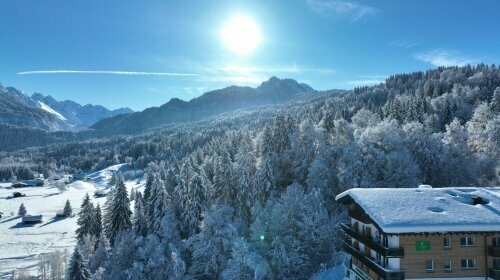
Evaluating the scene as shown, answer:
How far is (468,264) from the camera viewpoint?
29.9 meters

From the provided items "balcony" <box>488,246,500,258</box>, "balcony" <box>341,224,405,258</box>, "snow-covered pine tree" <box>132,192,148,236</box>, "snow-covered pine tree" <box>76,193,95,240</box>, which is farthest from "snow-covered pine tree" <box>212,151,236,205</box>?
"balcony" <box>488,246,500,258</box>

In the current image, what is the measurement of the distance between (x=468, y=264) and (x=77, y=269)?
49.1m

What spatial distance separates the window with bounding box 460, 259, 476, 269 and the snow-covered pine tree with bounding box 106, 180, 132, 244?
57.0 metres

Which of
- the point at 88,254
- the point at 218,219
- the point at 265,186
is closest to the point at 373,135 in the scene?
the point at 265,186

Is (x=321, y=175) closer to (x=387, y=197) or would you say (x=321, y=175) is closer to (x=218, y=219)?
(x=218, y=219)

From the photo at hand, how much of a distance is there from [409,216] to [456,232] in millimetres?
3570

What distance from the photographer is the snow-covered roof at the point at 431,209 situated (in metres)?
27.6

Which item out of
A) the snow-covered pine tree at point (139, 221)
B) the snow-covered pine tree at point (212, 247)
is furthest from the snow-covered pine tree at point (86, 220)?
the snow-covered pine tree at point (212, 247)

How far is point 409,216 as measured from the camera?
2838 centimetres

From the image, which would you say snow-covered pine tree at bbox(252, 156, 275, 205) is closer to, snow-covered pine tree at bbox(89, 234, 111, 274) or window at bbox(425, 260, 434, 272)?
snow-covered pine tree at bbox(89, 234, 111, 274)

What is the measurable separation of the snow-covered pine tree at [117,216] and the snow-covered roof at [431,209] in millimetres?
49856

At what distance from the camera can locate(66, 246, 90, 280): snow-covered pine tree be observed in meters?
54.1

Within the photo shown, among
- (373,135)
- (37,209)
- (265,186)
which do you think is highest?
(373,135)

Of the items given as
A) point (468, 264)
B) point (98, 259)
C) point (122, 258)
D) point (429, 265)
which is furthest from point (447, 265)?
point (98, 259)
